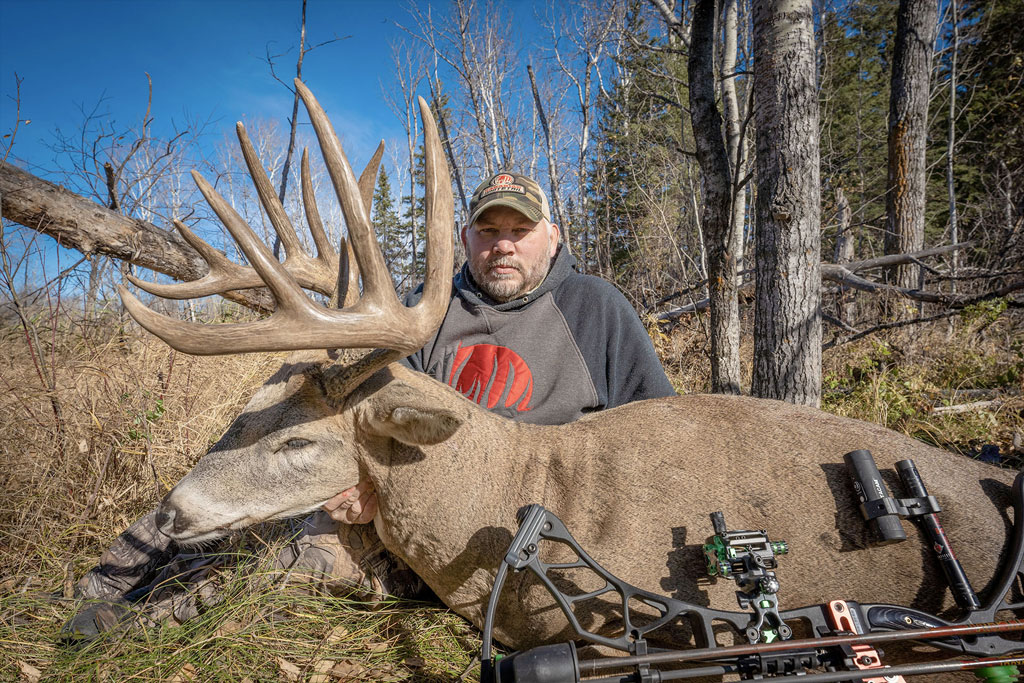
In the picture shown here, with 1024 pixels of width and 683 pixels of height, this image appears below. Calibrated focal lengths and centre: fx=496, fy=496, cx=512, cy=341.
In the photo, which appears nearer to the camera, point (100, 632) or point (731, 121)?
point (100, 632)

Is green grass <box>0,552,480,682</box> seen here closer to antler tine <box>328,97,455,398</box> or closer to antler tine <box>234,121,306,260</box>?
antler tine <box>328,97,455,398</box>

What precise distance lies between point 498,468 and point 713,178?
13.9 feet

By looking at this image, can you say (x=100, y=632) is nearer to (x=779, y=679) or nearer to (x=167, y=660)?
(x=167, y=660)

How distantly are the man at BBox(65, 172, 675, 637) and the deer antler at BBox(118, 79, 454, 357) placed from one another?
1.22m

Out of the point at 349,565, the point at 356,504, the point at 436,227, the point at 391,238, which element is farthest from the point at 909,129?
the point at 391,238

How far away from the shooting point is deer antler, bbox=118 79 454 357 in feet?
5.84

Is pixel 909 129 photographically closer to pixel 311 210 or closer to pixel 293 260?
pixel 311 210

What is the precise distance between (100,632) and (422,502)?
1.82 meters

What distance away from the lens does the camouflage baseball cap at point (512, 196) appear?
351cm

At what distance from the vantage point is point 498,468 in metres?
2.27

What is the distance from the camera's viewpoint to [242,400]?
5191mm

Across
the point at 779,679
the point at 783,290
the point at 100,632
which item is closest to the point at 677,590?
the point at 779,679

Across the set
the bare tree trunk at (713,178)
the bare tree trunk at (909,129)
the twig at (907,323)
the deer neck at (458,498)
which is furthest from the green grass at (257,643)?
the bare tree trunk at (909,129)

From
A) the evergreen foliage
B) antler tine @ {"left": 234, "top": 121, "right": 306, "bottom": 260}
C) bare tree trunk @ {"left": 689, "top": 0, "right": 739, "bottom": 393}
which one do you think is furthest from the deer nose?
the evergreen foliage
